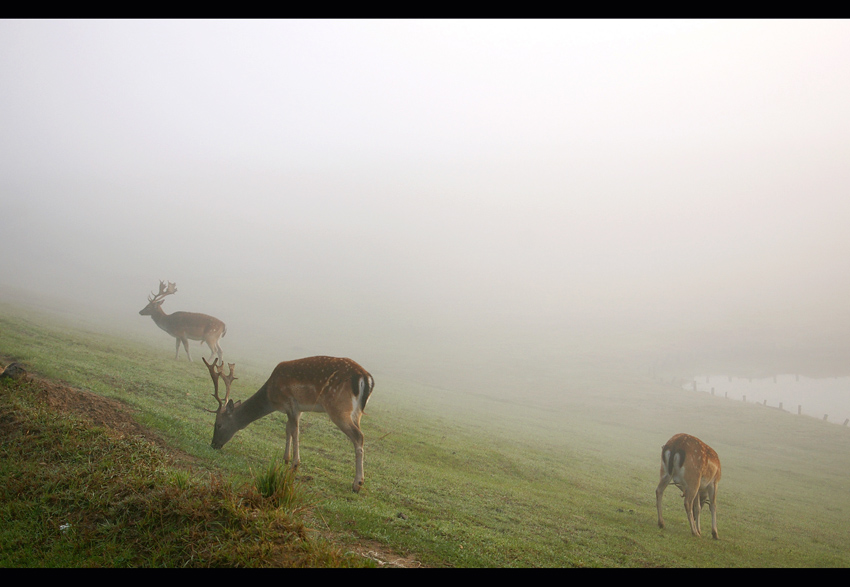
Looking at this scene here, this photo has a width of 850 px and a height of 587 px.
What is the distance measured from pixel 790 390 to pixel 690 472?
3277 inches

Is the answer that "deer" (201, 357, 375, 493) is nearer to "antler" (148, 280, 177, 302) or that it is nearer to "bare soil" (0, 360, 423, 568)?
"bare soil" (0, 360, 423, 568)

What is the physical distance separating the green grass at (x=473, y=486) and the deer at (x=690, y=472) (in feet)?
2.42

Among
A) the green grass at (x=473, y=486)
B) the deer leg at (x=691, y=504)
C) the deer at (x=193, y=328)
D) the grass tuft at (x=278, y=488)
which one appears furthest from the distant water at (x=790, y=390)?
the grass tuft at (x=278, y=488)

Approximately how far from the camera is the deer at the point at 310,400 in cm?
1068

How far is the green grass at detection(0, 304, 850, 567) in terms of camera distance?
8.42 meters

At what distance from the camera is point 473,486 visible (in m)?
14.2

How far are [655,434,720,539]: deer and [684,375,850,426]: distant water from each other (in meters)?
62.2

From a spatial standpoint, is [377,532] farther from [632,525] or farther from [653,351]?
[653,351]

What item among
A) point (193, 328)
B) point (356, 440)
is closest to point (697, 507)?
point (356, 440)

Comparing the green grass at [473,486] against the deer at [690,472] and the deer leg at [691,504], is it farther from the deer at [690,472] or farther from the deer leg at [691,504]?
the deer at [690,472]

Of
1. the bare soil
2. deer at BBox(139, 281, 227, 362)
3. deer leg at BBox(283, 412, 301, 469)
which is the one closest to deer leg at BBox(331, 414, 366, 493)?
deer leg at BBox(283, 412, 301, 469)

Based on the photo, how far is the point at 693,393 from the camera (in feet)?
199

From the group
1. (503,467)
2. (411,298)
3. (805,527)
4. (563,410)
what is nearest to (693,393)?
(563,410)
